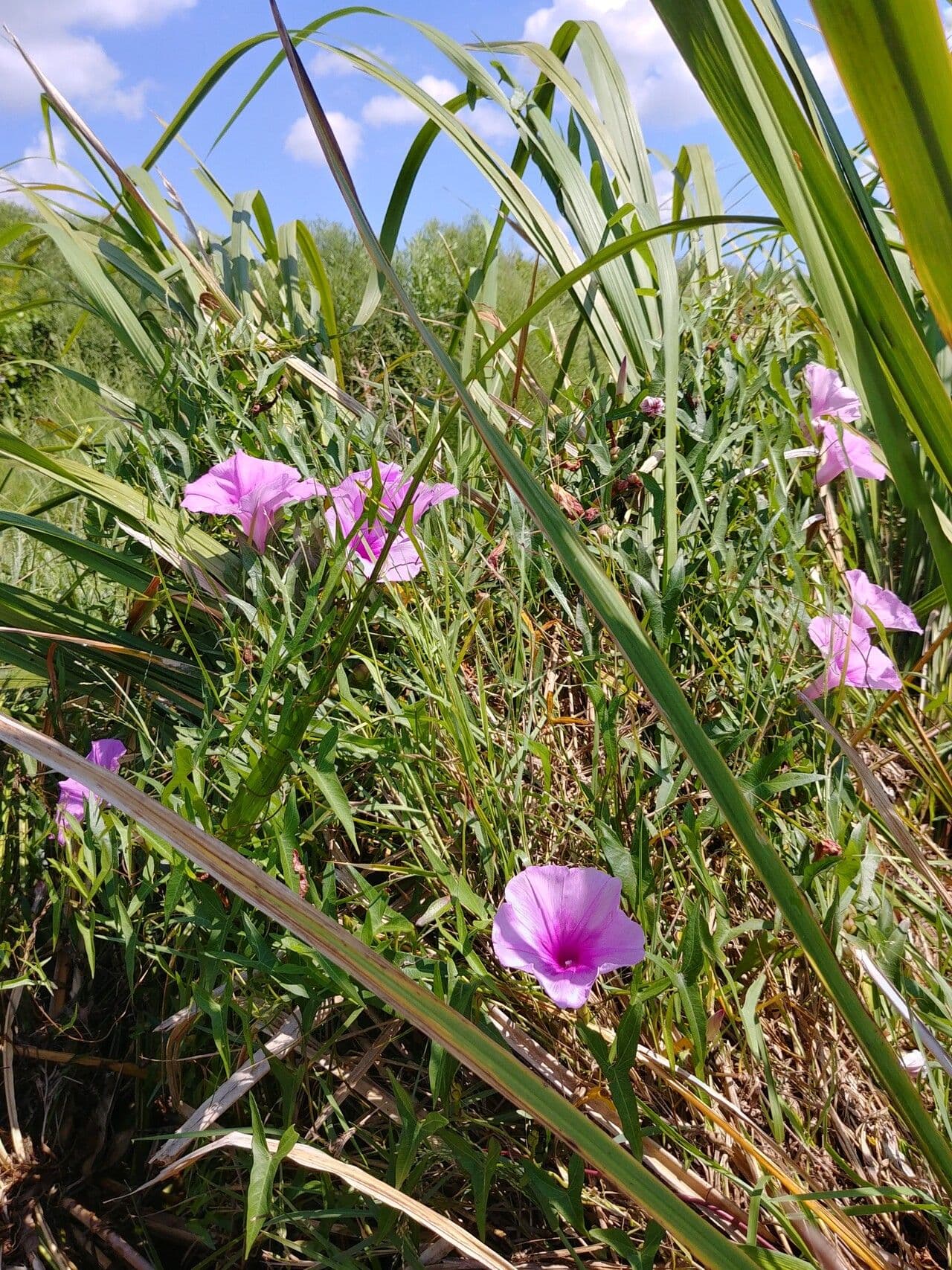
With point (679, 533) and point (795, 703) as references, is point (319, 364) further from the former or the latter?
point (795, 703)

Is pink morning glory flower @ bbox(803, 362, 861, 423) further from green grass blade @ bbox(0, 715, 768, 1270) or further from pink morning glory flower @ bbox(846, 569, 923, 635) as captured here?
green grass blade @ bbox(0, 715, 768, 1270)

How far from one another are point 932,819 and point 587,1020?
48 cm

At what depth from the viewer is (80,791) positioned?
34.3 inches

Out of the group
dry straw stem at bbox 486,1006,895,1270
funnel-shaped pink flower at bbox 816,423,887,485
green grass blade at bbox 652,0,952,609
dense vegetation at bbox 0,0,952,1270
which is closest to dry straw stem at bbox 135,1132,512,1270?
dense vegetation at bbox 0,0,952,1270

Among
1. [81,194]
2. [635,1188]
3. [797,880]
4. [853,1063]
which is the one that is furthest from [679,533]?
[81,194]

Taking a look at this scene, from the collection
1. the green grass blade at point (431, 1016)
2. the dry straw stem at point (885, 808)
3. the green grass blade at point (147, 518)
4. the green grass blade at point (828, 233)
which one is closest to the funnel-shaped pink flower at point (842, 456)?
the dry straw stem at point (885, 808)

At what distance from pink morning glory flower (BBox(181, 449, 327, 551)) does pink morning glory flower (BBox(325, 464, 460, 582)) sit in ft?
0.12

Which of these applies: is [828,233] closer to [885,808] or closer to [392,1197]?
[885,808]

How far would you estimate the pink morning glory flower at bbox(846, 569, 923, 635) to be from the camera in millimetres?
913

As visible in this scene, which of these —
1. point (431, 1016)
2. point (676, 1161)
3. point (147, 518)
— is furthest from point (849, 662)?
point (147, 518)

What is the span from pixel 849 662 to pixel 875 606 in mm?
140

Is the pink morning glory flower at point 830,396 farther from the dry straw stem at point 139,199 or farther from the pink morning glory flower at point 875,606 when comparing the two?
the dry straw stem at point 139,199

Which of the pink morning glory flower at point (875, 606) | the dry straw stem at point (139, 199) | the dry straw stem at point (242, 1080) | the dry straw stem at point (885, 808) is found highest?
the dry straw stem at point (139, 199)

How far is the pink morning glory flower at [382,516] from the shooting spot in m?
0.85
